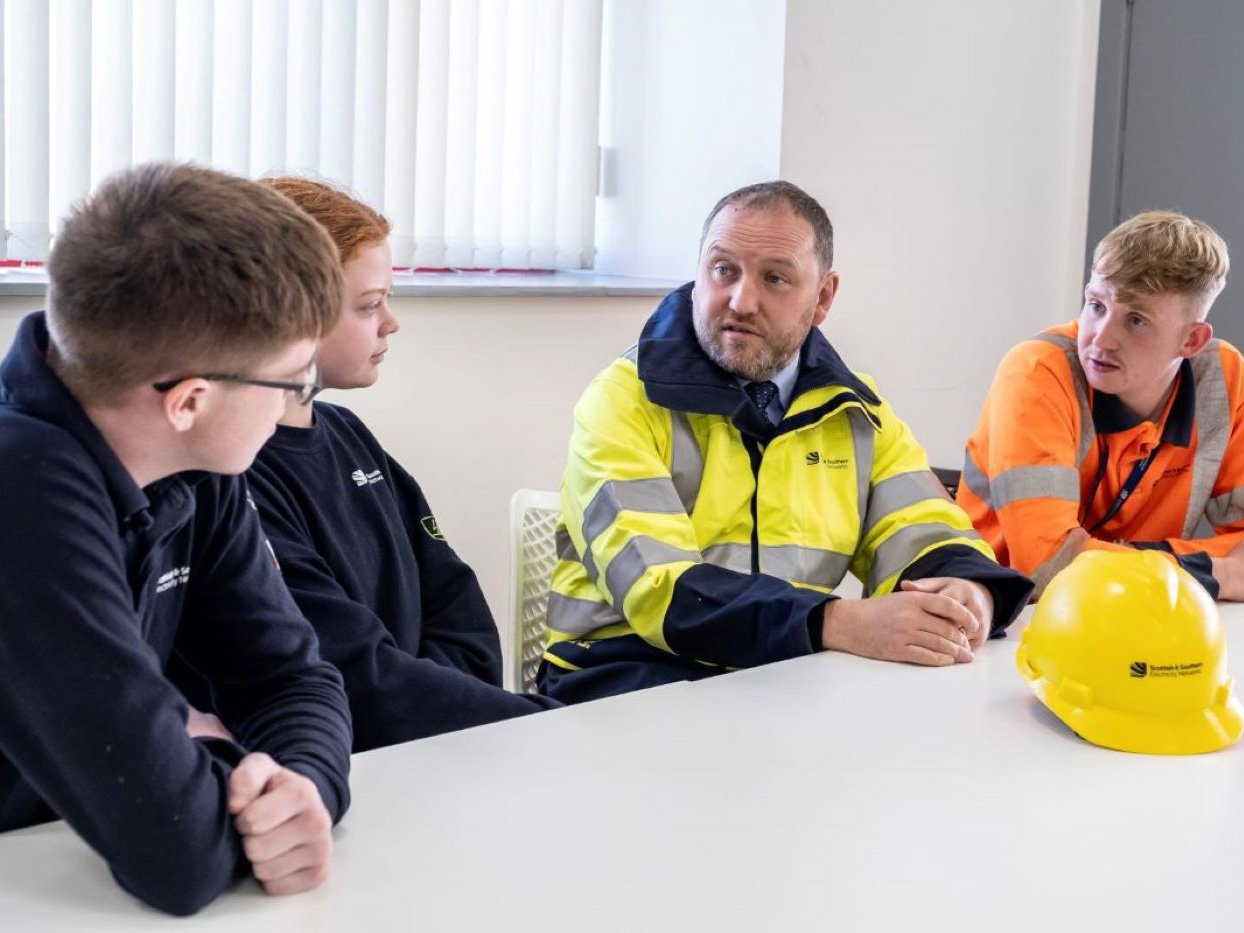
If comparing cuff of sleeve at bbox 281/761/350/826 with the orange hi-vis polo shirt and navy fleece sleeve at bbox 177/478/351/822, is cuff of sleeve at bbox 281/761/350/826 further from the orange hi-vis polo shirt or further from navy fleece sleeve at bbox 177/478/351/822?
the orange hi-vis polo shirt

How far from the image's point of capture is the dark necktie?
7.29ft

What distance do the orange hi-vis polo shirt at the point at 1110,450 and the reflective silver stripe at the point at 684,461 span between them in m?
0.64

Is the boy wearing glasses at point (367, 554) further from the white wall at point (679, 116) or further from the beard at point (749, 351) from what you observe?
the white wall at point (679, 116)

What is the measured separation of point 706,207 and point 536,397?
2.41 feet

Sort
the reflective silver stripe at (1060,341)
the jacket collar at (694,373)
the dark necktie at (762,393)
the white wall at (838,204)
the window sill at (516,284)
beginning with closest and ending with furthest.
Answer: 1. the jacket collar at (694,373)
2. the dark necktie at (762,393)
3. the reflective silver stripe at (1060,341)
4. the window sill at (516,284)
5. the white wall at (838,204)

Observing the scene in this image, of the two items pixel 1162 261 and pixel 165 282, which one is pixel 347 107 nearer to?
pixel 1162 261

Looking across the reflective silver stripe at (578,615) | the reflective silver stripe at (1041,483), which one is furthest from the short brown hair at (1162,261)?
the reflective silver stripe at (578,615)

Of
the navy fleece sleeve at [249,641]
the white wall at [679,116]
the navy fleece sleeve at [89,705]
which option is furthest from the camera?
the white wall at [679,116]

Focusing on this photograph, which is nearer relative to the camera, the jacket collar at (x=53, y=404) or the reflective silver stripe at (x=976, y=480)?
the jacket collar at (x=53, y=404)

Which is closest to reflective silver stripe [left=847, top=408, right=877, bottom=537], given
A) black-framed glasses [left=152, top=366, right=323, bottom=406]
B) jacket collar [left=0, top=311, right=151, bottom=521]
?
black-framed glasses [left=152, top=366, right=323, bottom=406]

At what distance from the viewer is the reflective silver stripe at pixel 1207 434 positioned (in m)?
2.53

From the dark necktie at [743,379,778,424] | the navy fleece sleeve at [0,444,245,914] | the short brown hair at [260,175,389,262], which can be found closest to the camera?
the navy fleece sleeve at [0,444,245,914]

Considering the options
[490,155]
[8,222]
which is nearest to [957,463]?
[490,155]

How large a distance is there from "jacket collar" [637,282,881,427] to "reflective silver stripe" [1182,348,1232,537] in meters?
0.69
